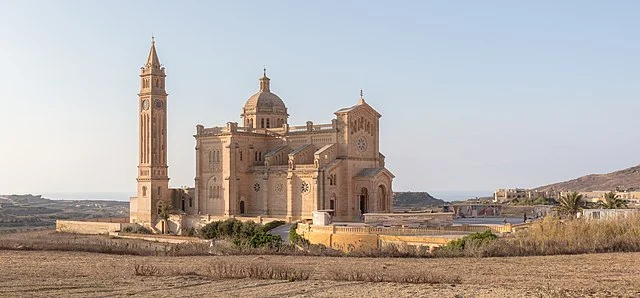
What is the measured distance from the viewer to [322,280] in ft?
64.4

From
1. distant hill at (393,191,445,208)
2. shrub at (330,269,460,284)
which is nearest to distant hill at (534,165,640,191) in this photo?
distant hill at (393,191,445,208)

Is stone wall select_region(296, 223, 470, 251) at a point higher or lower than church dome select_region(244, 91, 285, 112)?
lower

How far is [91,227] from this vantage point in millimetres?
64188

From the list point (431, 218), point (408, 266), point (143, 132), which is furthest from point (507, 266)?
point (143, 132)

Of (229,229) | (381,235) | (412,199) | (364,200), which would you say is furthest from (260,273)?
(412,199)

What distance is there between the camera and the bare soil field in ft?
57.7

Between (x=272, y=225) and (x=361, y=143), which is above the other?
(x=361, y=143)

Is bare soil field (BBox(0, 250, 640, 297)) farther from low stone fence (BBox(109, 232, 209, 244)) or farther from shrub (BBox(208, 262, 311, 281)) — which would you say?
low stone fence (BBox(109, 232, 209, 244))

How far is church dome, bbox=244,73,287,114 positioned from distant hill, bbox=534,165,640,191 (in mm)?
87402

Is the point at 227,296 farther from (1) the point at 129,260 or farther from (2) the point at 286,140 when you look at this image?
(2) the point at 286,140

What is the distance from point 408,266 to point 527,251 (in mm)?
5152

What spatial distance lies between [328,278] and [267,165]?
40006 mm

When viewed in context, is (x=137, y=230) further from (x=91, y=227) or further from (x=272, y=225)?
(x=272, y=225)

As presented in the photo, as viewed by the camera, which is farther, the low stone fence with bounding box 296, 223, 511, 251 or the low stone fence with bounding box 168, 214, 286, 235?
the low stone fence with bounding box 168, 214, 286, 235
